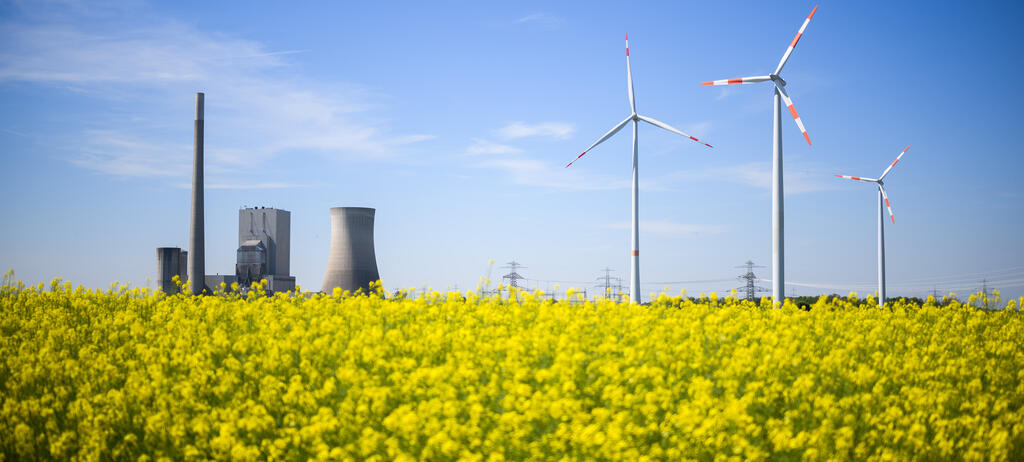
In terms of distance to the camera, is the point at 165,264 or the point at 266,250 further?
the point at 266,250

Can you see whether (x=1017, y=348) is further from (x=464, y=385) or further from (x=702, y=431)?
(x=464, y=385)

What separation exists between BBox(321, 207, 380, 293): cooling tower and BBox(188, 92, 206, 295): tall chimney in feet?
26.8

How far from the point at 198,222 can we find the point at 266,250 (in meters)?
16.6

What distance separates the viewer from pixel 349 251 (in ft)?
162

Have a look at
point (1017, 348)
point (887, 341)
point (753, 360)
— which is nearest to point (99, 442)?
point (753, 360)

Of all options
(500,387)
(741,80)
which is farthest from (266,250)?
(500,387)

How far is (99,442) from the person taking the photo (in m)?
6.65

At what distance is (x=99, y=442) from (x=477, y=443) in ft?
12.0

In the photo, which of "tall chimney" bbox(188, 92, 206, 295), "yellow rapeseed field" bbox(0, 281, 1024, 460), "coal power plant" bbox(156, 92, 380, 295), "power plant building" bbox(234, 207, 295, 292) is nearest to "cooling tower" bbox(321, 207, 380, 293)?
"coal power plant" bbox(156, 92, 380, 295)

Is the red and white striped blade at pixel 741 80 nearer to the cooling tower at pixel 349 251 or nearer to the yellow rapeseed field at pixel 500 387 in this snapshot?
the yellow rapeseed field at pixel 500 387

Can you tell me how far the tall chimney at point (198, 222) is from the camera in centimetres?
4362

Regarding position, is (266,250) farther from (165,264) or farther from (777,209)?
(777,209)

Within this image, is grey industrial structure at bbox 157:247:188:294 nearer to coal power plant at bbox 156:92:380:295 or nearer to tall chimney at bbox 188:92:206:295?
coal power plant at bbox 156:92:380:295

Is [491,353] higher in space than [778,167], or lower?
lower
